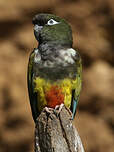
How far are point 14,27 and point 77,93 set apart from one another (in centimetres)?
345

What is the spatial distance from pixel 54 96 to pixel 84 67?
3.60m

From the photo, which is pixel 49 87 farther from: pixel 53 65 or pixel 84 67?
pixel 84 67

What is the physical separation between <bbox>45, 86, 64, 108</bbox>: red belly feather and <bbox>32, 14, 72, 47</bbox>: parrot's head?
0.39 m

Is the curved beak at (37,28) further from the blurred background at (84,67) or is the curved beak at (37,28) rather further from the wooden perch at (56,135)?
the blurred background at (84,67)

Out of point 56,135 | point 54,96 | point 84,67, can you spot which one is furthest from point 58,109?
point 84,67

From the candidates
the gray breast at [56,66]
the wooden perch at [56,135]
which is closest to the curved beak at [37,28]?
the gray breast at [56,66]

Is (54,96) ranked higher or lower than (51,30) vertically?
lower

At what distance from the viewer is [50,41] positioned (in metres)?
4.78

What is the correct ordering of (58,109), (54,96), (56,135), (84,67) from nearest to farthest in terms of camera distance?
1. (56,135)
2. (58,109)
3. (54,96)
4. (84,67)

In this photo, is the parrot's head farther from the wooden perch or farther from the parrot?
the wooden perch

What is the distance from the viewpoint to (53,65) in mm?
4684

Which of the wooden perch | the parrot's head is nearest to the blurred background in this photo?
the parrot's head

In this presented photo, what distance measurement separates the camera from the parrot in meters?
4.69

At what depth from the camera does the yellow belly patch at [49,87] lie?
4699mm
